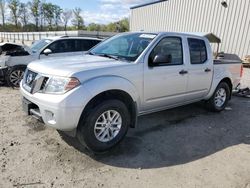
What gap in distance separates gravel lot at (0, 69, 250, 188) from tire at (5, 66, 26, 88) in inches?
112

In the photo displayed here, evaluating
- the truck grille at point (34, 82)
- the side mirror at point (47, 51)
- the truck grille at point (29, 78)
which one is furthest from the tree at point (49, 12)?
the truck grille at point (34, 82)

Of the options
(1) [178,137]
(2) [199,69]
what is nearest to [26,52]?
(2) [199,69]

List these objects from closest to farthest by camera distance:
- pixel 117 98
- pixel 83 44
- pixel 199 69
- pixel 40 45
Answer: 1. pixel 117 98
2. pixel 199 69
3. pixel 40 45
4. pixel 83 44

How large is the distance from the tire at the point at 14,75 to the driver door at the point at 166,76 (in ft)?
17.4

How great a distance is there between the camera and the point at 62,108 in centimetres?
329

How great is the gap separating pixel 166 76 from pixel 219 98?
247 centimetres

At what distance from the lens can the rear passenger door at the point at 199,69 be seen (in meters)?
5.14

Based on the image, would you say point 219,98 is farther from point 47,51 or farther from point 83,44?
point 47,51

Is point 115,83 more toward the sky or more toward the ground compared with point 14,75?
more toward the sky

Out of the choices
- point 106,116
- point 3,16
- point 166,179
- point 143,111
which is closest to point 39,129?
point 106,116

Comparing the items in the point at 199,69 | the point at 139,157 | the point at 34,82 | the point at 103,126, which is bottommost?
the point at 139,157

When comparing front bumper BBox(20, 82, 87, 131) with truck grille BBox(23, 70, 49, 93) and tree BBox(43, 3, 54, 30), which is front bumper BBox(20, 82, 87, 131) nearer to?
truck grille BBox(23, 70, 49, 93)

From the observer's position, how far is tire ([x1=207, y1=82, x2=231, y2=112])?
608cm

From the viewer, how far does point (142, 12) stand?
1019 inches
